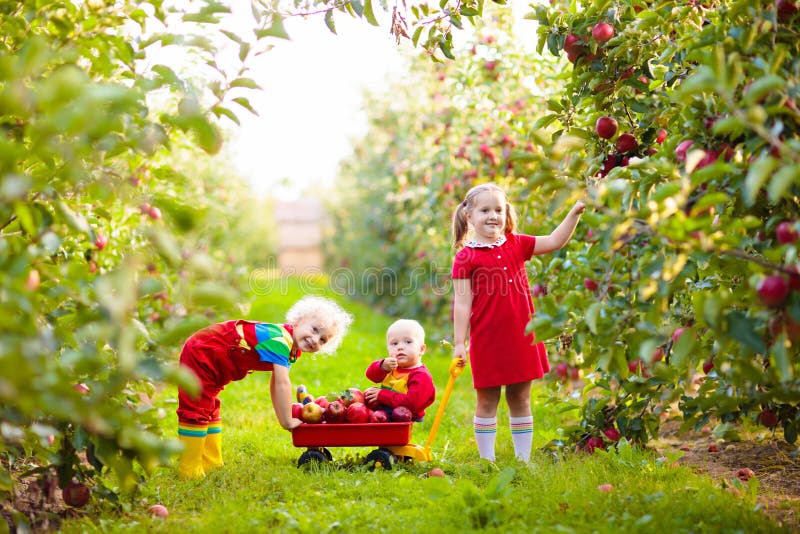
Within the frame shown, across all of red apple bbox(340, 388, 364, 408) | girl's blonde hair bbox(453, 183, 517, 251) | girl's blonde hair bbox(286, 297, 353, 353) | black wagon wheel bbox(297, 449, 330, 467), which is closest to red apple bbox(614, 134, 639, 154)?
girl's blonde hair bbox(453, 183, 517, 251)

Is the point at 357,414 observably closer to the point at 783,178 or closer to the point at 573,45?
the point at 573,45

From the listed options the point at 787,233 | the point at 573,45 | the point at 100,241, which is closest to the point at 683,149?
the point at 787,233

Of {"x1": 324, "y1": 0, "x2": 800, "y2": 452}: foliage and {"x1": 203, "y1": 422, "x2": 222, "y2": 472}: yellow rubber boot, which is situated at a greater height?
{"x1": 324, "y1": 0, "x2": 800, "y2": 452}: foliage

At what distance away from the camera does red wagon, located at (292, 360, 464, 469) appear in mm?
3271

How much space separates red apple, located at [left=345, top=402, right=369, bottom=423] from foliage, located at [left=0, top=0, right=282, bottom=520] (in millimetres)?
902

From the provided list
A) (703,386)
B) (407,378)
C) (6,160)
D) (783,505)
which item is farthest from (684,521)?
(6,160)

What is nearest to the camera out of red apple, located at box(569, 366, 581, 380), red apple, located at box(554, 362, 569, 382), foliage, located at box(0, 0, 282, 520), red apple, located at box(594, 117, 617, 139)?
foliage, located at box(0, 0, 282, 520)

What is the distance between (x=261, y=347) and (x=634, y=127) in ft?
6.04

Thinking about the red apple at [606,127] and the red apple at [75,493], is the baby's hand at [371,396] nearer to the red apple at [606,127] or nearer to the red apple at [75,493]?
the red apple at [75,493]

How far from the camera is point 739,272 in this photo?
2613mm

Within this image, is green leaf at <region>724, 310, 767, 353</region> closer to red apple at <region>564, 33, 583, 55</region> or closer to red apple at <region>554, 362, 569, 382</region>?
red apple at <region>564, 33, 583, 55</region>

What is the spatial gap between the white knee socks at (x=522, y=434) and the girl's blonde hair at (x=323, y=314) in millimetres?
895

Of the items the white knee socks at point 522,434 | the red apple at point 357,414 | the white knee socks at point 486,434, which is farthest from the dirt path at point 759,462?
the red apple at point 357,414

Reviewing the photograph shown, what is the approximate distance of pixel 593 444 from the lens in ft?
11.6
